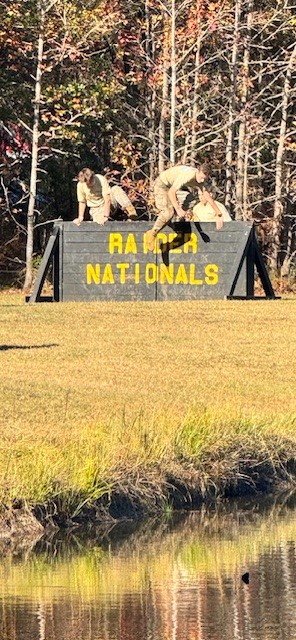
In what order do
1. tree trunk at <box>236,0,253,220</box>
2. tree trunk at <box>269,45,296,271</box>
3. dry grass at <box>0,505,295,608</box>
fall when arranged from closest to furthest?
dry grass at <box>0,505,295,608</box>, tree trunk at <box>236,0,253,220</box>, tree trunk at <box>269,45,296,271</box>

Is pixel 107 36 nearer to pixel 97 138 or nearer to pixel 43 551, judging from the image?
pixel 97 138

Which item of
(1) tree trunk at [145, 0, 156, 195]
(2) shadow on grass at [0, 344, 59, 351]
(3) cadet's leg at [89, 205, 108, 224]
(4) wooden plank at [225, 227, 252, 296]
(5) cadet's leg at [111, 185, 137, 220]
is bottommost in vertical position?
(2) shadow on grass at [0, 344, 59, 351]

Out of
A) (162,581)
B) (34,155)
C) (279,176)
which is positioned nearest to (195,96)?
(279,176)

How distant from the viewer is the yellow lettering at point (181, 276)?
80.6 feet

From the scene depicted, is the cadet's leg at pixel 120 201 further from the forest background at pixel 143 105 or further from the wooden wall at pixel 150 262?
the forest background at pixel 143 105

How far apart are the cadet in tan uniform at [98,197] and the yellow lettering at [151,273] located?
3.11 feet

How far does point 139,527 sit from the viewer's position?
36.2ft

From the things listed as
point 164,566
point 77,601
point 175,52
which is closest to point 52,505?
point 164,566

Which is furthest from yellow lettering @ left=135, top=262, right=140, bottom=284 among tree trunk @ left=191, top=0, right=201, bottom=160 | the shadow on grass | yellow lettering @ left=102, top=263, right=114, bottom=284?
tree trunk @ left=191, top=0, right=201, bottom=160

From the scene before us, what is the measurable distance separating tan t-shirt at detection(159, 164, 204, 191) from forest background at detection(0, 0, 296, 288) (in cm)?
531

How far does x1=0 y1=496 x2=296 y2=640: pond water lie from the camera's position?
798 cm

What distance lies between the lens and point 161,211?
24.2 m

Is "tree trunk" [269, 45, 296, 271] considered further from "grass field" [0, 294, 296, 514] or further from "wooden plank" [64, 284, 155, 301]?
"grass field" [0, 294, 296, 514]

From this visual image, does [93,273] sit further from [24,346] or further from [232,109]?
[232,109]
